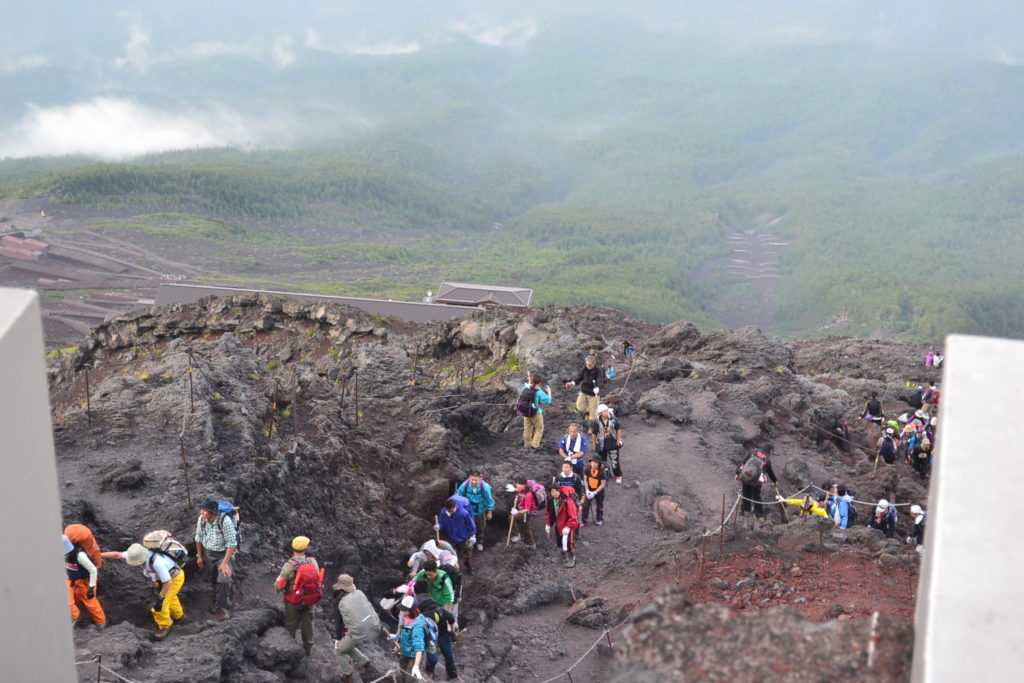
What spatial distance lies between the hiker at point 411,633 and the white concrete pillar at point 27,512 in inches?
151

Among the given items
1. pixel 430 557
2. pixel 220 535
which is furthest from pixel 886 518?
pixel 220 535

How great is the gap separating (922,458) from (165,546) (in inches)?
705

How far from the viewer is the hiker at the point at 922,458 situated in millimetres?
21641

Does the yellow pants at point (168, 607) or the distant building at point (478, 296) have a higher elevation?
the yellow pants at point (168, 607)

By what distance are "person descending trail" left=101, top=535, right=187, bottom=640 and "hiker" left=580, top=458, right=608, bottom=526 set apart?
7.39 metres

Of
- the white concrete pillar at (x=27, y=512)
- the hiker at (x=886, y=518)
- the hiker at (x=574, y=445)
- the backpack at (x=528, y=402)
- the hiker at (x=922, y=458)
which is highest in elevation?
the white concrete pillar at (x=27, y=512)

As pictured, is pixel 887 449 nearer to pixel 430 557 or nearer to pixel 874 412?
pixel 874 412

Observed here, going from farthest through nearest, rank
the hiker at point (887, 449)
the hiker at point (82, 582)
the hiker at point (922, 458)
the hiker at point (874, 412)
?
the hiker at point (874, 412), the hiker at point (887, 449), the hiker at point (922, 458), the hiker at point (82, 582)

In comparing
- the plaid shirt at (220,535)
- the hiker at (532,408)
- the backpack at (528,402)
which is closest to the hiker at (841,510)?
the hiker at (532,408)

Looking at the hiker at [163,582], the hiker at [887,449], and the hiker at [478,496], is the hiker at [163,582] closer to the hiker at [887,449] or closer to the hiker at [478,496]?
the hiker at [478,496]

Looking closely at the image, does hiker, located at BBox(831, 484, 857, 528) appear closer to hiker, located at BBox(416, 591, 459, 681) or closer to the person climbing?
hiker, located at BBox(416, 591, 459, 681)

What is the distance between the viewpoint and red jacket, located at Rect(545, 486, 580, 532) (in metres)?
14.8

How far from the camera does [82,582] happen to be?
9.90 metres

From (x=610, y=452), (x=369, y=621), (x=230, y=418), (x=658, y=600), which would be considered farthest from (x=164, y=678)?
(x=610, y=452)
